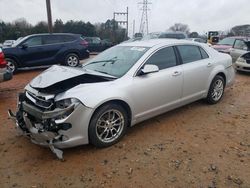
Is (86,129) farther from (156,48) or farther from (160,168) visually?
(156,48)

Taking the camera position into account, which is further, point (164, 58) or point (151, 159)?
point (164, 58)

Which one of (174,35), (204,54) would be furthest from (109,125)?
(174,35)

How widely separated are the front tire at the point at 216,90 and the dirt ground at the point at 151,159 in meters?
0.82

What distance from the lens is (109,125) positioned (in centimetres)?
385

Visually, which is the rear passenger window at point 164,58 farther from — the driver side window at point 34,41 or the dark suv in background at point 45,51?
the driver side window at point 34,41

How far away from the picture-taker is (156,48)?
4.57 meters

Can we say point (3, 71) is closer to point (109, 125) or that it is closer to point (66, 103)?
point (66, 103)

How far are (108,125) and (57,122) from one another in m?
0.81

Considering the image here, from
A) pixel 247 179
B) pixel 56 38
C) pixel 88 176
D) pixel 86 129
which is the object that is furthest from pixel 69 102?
pixel 56 38

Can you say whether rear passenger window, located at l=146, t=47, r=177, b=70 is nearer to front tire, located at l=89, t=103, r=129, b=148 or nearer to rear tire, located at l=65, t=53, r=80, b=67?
front tire, located at l=89, t=103, r=129, b=148

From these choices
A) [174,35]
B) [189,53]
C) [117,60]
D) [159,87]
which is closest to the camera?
[159,87]

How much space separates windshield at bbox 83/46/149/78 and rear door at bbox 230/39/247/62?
7.97 m

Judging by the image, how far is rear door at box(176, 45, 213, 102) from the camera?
16.1 ft

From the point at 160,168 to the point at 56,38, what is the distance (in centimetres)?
916
